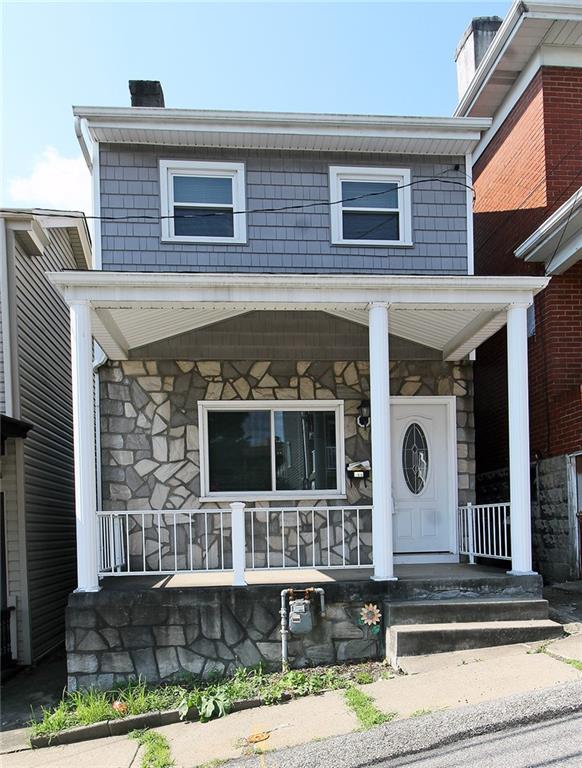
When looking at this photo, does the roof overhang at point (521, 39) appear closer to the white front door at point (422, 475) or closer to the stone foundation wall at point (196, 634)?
the white front door at point (422, 475)

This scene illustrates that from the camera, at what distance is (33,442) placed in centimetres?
905

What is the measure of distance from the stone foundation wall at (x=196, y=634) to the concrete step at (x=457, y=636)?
0.39m

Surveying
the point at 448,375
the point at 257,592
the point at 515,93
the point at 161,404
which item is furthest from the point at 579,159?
the point at 257,592

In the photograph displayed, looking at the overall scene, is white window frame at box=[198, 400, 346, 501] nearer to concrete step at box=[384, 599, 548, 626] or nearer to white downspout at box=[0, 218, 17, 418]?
concrete step at box=[384, 599, 548, 626]

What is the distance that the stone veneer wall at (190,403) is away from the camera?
26.4 feet

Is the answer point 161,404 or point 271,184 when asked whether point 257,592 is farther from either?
A: point 271,184

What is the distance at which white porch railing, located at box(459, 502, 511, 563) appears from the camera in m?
7.54

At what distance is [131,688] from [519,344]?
4829 millimetres

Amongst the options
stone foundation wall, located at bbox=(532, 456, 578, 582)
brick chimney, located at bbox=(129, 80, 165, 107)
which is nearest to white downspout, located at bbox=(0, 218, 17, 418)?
brick chimney, located at bbox=(129, 80, 165, 107)

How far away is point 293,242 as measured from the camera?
817 cm

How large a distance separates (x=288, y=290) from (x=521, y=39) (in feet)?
17.0

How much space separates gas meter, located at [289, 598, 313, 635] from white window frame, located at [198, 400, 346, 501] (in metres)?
1.98

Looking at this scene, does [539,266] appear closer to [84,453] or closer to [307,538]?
[307,538]

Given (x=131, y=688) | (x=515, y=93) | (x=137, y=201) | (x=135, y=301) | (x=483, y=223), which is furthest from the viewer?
(x=483, y=223)
